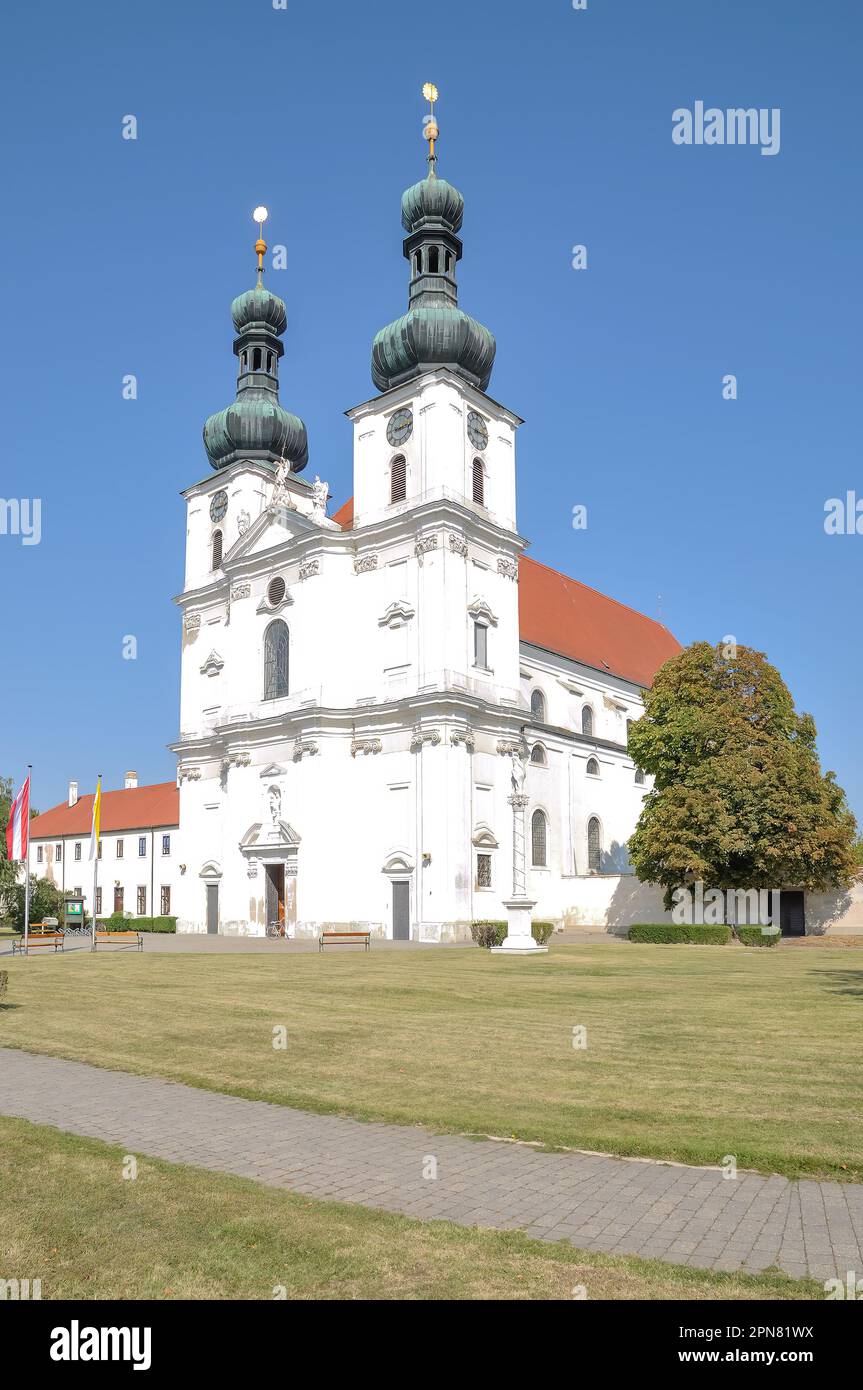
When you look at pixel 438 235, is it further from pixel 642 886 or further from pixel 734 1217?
pixel 734 1217

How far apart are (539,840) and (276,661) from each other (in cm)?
1598

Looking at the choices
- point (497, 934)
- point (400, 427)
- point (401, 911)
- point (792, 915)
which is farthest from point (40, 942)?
point (792, 915)

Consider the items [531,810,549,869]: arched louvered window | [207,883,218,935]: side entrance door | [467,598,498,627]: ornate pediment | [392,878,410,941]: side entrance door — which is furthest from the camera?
[207,883,218,935]: side entrance door

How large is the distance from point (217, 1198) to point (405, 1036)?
7.69 meters

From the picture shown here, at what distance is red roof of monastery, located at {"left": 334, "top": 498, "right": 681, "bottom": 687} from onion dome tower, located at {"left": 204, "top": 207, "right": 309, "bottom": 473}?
16.2 ft

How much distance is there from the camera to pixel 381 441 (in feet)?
162

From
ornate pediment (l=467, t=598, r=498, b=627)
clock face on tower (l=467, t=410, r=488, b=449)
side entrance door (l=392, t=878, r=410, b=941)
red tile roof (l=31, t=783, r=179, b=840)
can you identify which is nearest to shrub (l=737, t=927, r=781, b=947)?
side entrance door (l=392, t=878, r=410, b=941)

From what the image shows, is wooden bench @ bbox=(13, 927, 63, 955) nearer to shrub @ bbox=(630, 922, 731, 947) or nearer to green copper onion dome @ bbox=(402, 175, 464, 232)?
shrub @ bbox=(630, 922, 731, 947)

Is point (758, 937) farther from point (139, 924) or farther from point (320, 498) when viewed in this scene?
point (139, 924)

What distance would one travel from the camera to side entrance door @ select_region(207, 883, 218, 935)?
5341 cm

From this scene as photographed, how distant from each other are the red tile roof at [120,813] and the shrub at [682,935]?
38182mm

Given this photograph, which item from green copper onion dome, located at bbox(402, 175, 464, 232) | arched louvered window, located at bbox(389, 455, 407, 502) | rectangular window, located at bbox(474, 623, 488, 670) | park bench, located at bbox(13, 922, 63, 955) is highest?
green copper onion dome, located at bbox(402, 175, 464, 232)

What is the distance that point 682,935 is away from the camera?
4119 centimetres
